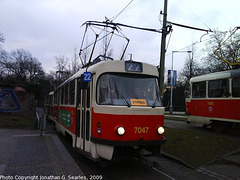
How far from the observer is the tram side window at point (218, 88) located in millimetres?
10877

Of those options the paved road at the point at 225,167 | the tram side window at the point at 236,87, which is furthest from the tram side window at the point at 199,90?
the paved road at the point at 225,167

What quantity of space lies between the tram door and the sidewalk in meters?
0.62

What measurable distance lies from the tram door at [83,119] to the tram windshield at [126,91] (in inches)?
27.1

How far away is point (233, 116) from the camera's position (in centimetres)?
1028

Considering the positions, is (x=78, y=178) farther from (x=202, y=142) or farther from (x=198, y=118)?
(x=198, y=118)

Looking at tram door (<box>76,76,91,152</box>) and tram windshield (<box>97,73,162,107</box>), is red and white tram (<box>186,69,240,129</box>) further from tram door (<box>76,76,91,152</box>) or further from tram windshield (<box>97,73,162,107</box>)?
tram door (<box>76,76,91,152</box>)

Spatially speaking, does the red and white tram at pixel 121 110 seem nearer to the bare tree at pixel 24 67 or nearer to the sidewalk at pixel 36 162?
the sidewalk at pixel 36 162

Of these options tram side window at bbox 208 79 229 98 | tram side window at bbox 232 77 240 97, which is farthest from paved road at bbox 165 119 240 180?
tram side window at bbox 208 79 229 98

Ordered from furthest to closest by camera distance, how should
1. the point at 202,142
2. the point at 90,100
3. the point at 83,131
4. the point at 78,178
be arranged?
the point at 202,142
the point at 83,131
the point at 90,100
the point at 78,178

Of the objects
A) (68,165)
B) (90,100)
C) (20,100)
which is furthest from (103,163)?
(20,100)

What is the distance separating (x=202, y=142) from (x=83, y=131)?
4797mm

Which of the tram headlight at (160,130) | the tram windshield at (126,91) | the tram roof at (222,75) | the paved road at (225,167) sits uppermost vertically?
the tram roof at (222,75)

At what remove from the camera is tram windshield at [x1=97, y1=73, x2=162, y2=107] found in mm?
5705

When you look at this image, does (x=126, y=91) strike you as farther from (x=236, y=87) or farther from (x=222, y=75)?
(x=222, y=75)
